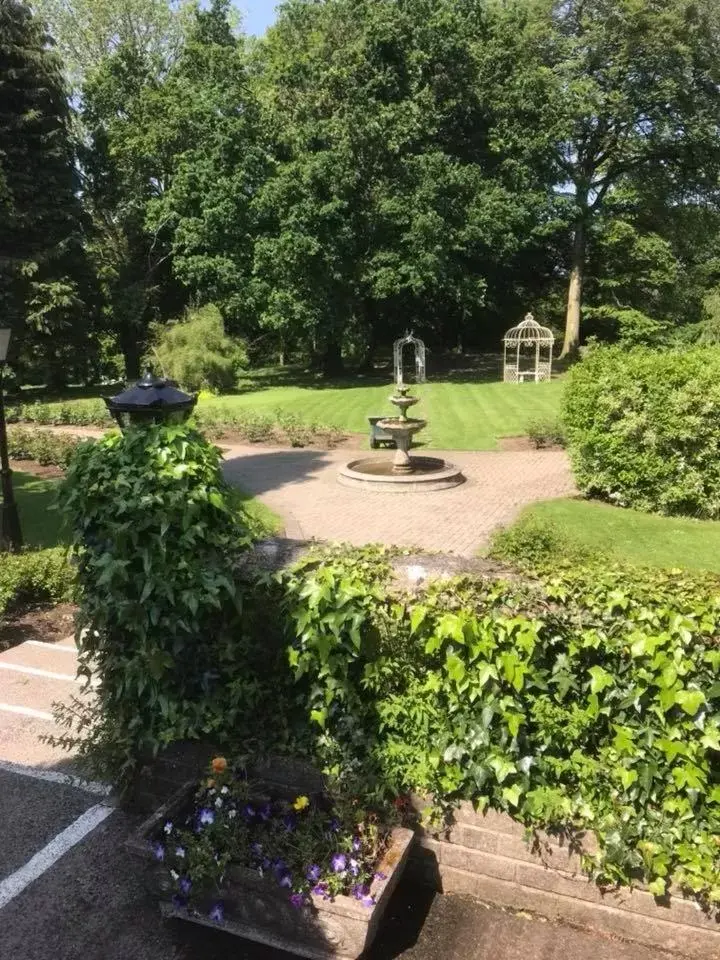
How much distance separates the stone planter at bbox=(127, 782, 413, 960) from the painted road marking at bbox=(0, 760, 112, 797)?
3.74 feet

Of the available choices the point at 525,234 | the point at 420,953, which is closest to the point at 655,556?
the point at 420,953

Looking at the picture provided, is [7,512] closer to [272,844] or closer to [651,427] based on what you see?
[272,844]

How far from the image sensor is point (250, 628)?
13.2 feet

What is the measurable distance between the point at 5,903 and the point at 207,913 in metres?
1.06

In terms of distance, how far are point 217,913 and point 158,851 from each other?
1.30 feet

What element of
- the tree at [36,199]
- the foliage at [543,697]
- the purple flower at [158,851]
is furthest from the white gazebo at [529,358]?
the purple flower at [158,851]

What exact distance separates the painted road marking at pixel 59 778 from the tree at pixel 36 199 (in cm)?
2792

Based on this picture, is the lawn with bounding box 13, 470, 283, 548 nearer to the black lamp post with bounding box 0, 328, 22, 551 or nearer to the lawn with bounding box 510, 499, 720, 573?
the black lamp post with bounding box 0, 328, 22, 551

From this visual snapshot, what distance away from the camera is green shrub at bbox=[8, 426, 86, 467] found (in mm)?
18719

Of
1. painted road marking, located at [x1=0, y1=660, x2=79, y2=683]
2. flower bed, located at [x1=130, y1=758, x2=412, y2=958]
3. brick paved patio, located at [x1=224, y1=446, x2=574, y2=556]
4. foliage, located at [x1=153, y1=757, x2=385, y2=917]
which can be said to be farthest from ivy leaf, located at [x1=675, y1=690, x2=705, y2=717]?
brick paved patio, located at [x1=224, y1=446, x2=574, y2=556]

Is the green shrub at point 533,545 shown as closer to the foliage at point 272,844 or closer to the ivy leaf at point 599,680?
the ivy leaf at point 599,680

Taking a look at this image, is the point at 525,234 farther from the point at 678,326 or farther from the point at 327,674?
the point at 327,674

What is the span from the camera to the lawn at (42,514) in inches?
442

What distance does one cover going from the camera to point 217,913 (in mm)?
3309
